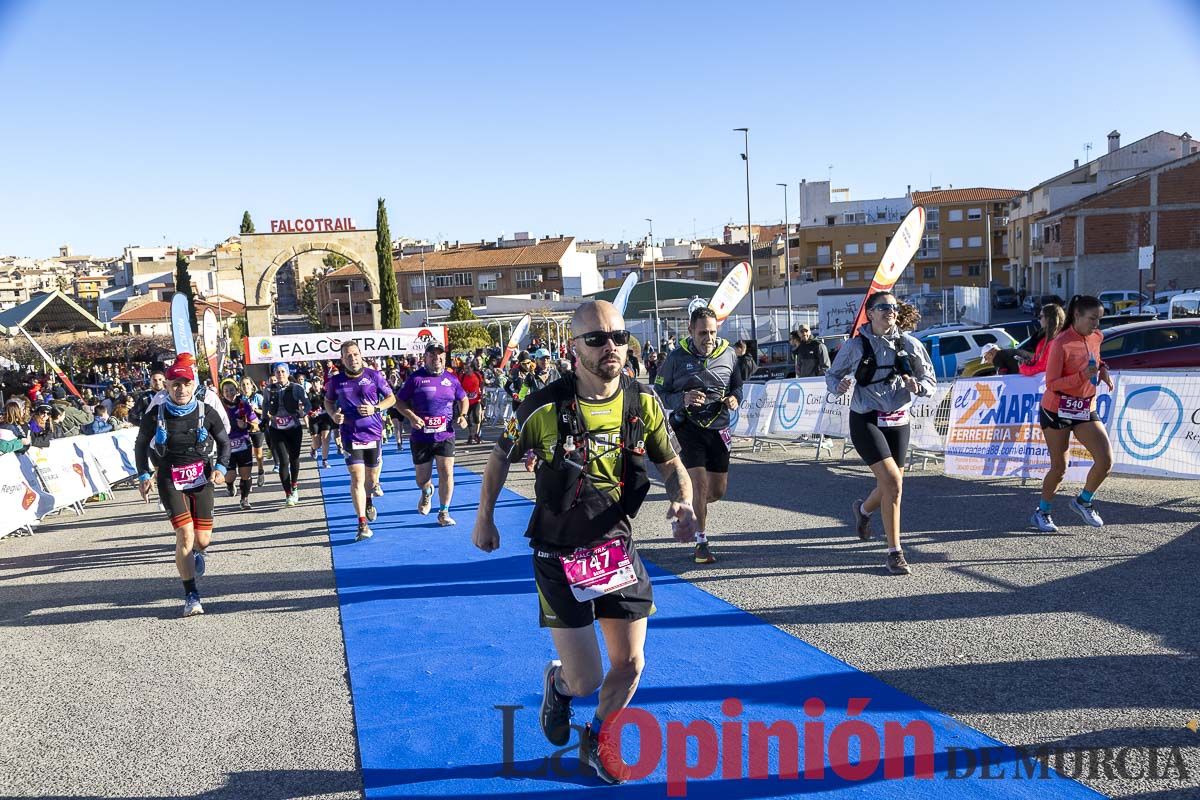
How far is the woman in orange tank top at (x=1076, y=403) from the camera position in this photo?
7.54 metres

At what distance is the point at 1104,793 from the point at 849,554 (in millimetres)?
3880

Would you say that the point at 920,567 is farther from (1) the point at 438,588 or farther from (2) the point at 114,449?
(2) the point at 114,449

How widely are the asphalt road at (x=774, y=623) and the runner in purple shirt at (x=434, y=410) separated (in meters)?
1.48

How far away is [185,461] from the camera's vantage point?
23.6ft

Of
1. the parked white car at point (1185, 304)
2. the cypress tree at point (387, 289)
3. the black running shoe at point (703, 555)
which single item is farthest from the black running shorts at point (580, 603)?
the cypress tree at point (387, 289)

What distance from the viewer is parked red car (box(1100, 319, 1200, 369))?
1445cm

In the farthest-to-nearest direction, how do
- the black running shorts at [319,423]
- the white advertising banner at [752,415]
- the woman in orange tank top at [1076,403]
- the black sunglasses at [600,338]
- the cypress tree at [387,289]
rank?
1. the cypress tree at [387,289]
2. the black running shorts at [319,423]
3. the white advertising banner at [752,415]
4. the woman in orange tank top at [1076,403]
5. the black sunglasses at [600,338]

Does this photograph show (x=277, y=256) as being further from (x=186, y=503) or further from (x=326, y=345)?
(x=186, y=503)

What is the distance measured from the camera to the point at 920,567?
694 cm

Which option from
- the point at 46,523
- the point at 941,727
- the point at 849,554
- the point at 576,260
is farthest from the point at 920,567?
the point at 576,260

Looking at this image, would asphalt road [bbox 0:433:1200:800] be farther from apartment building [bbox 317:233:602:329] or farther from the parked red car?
apartment building [bbox 317:233:602:329]

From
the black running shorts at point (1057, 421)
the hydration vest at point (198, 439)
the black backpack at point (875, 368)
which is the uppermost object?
the black backpack at point (875, 368)

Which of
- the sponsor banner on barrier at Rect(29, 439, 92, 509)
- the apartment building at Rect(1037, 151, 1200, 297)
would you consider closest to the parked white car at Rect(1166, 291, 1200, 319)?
the apartment building at Rect(1037, 151, 1200, 297)

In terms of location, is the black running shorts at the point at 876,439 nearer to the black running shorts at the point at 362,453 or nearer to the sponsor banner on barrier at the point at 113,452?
the black running shorts at the point at 362,453
